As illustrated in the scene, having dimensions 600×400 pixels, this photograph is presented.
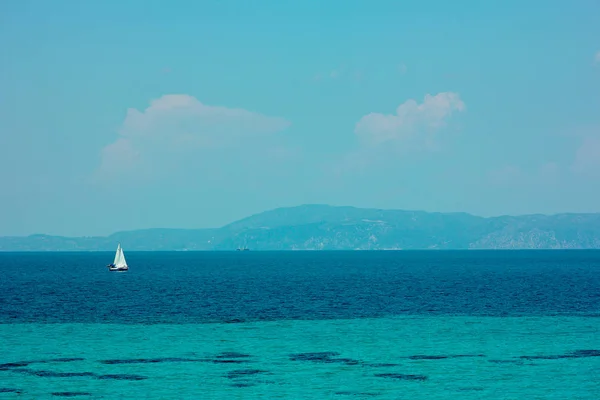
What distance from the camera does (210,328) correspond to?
77.9m

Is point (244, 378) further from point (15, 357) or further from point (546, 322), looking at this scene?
point (546, 322)

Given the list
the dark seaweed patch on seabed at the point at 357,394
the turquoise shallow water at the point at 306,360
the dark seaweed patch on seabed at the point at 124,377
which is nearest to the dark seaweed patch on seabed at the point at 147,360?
the turquoise shallow water at the point at 306,360

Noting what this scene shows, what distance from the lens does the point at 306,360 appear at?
5831cm

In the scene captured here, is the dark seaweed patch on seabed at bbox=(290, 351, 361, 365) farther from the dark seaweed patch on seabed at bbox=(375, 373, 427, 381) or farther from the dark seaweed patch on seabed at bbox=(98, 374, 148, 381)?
the dark seaweed patch on seabed at bbox=(98, 374, 148, 381)

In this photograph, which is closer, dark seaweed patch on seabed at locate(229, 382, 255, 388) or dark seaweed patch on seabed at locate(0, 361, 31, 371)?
dark seaweed patch on seabed at locate(229, 382, 255, 388)

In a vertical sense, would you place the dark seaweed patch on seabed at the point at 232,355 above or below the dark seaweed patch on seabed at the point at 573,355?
below

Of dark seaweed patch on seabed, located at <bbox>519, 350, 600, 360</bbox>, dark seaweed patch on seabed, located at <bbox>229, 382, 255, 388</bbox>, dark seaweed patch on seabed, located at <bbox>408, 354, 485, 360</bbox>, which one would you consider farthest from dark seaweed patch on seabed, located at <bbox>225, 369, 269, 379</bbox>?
dark seaweed patch on seabed, located at <bbox>519, 350, 600, 360</bbox>

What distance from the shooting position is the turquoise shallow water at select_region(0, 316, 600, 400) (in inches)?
1897

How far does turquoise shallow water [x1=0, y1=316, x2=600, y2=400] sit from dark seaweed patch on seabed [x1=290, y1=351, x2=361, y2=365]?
5.7 inches

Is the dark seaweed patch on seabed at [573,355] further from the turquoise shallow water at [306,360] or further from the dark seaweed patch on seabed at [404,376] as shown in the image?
the dark seaweed patch on seabed at [404,376]

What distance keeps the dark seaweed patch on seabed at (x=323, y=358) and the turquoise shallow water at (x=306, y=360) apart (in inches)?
5.7

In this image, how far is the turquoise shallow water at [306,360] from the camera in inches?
1897

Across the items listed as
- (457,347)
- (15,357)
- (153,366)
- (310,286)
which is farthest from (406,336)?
(310,286)

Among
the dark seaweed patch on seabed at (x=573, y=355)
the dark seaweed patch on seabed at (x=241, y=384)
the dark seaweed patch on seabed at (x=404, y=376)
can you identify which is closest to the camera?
the dark seaweed patch on seabed at (x=241, y=384)
